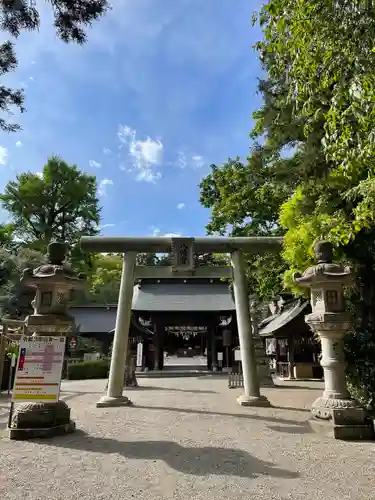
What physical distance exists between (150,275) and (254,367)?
3.61 meters

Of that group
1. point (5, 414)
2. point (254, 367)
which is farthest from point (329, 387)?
point (5, 414)

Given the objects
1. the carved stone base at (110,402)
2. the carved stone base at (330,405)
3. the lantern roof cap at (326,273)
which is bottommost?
the carved stone base at (110,402)

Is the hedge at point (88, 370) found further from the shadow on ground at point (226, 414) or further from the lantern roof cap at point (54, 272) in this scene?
the lantern roof cap at point (54, 272)

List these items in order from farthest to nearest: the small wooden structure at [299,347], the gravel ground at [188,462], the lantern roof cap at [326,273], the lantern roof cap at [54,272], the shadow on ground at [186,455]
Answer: the small wooden structure at [299,347]
the lantern roof cap at [54,272]
the lantern roof cap at [326,273]
the shadow on ground at [186,455]
the gravel ground at [188,462]

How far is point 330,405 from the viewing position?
551cm

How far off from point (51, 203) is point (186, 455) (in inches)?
1111

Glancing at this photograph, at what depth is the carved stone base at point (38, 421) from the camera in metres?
5.30

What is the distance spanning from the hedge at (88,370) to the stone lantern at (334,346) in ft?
49.7

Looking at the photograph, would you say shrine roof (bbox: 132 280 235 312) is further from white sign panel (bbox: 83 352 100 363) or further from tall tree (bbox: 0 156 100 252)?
tall tree (bbox: 0 156 100 252)

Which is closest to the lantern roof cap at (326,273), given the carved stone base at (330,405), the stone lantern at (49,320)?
the carved stone base at (330,405)

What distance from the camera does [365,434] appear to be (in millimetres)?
5230

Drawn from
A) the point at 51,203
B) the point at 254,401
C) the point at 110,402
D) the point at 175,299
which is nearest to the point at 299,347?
the point at 175,299

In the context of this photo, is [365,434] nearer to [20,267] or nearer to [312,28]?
[312,28]

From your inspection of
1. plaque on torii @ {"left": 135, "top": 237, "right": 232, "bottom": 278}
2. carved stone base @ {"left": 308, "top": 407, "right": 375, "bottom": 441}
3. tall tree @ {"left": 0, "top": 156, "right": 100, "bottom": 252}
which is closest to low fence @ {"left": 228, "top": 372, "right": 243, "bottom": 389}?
plaque on torii @ {"left": 135, "top": 237, "right": 232, "bottom": 278}
